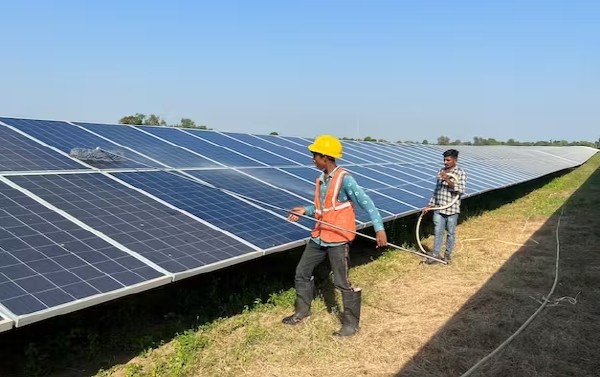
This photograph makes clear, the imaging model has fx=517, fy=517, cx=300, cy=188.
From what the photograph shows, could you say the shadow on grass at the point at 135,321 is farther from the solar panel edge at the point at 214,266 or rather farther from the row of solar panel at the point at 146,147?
the row of solar panel at the point at 146,147

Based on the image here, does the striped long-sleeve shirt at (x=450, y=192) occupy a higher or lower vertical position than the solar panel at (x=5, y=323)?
higher

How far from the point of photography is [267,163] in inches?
370

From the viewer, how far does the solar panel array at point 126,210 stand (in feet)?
12.6

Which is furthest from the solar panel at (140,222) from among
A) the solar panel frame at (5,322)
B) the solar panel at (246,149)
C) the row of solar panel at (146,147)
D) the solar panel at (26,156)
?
the solar panel at (246,149)

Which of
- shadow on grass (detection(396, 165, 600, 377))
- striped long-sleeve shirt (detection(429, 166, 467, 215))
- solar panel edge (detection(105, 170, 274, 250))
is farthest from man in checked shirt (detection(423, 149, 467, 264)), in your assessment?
solar panel edge (detection(105, 170, 274, 250))

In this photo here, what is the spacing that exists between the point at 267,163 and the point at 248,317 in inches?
159

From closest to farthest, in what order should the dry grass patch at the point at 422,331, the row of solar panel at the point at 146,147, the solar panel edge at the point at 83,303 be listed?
the solar panel edge at the point at 83,303
the dry grass patch at the point at 422,331
the row of solar panel at the point at 146,147

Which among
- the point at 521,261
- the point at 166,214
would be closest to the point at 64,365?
the point at 166,214

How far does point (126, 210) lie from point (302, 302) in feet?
6.85

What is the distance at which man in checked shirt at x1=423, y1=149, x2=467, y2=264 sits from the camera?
8.00 meters

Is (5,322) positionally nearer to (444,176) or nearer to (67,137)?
(67,137)

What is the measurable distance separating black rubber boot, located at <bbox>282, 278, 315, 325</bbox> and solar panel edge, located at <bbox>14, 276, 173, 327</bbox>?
1.76 m

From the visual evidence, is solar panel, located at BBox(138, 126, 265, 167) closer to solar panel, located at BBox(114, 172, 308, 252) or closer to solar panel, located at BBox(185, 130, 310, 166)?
solar panel, located at BBox(185, 130, 310, 166)

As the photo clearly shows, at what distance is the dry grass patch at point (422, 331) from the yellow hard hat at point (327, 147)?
1.90 meters
